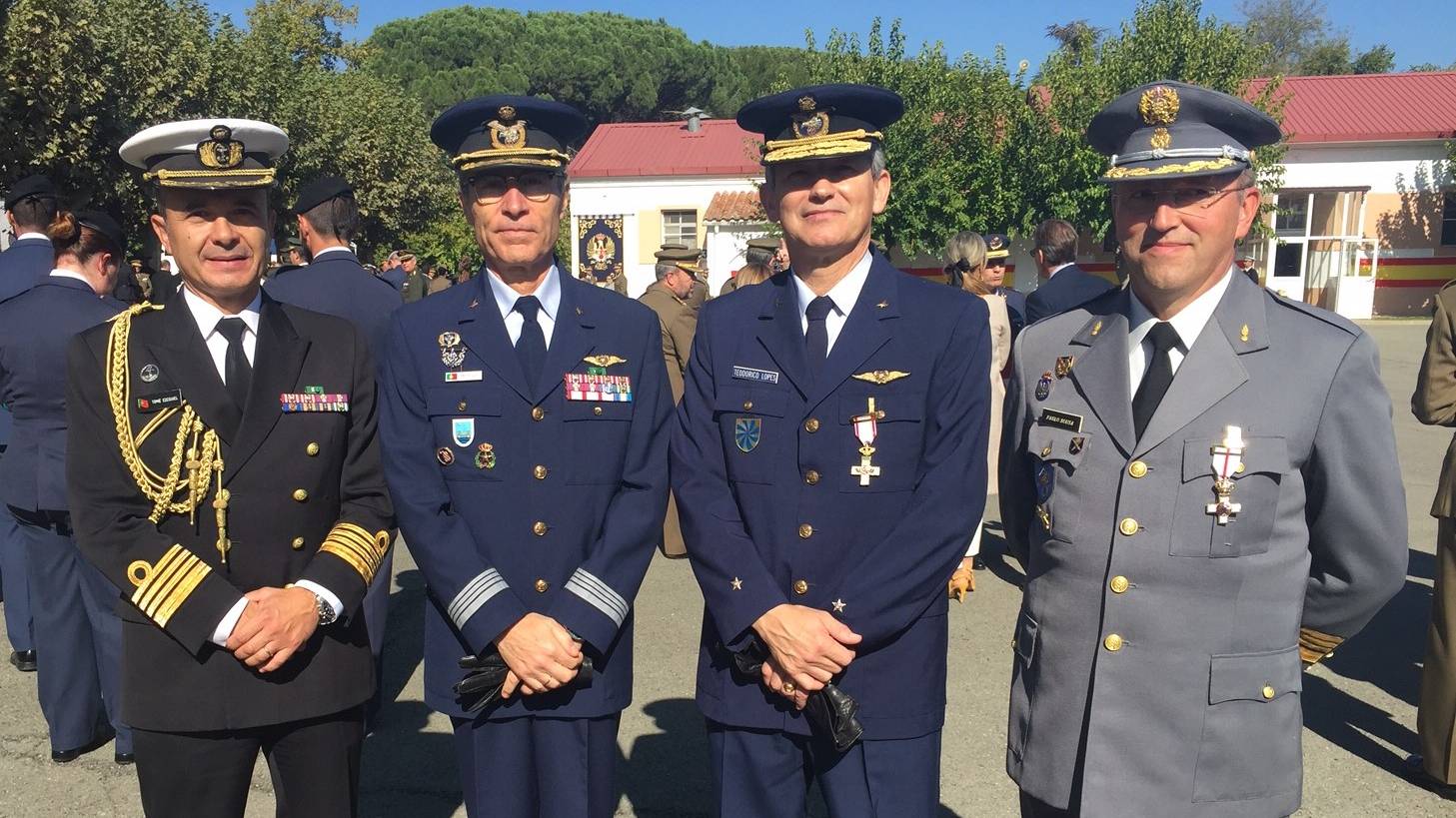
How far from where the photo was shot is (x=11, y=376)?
4.19 m

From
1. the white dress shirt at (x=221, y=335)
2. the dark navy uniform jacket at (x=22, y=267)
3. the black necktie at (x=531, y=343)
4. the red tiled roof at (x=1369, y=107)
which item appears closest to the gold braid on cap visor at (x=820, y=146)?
the black necktie at (x=531, y=343)

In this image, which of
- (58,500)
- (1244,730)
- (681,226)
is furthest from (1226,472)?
(681,226)

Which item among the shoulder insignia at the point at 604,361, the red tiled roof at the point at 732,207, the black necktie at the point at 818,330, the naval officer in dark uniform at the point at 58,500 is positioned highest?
the red tiled roof at the point at 732,207

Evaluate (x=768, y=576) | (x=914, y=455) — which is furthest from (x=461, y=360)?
(x=914, y=455)

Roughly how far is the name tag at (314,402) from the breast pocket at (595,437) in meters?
0.56

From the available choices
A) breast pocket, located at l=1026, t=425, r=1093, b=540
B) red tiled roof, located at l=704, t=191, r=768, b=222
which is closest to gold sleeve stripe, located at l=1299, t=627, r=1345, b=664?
breast pocket, located at l=1026, t=425, r=1093, b=540

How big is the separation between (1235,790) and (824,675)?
867 mm

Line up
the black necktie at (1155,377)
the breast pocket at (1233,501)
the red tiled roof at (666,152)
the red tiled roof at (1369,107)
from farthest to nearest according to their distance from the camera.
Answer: the red tiled roof at (666,152), the red tiled roof at (1369,107), the black necktie at (1155,377), the breast pocket at (1233,501)

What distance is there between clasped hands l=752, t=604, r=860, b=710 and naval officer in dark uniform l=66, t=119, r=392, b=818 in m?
1.03

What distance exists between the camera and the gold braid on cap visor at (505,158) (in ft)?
8.37

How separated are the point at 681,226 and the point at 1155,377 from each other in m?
29.1

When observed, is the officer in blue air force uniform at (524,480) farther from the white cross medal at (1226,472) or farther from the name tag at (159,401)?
the white cross medal at (1226,472)

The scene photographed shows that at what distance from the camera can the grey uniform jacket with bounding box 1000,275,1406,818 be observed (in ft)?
6.77

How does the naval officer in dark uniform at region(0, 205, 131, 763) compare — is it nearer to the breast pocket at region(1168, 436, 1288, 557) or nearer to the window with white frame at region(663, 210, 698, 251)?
the breast pocket at region(1168, 436, 1288, 557)
